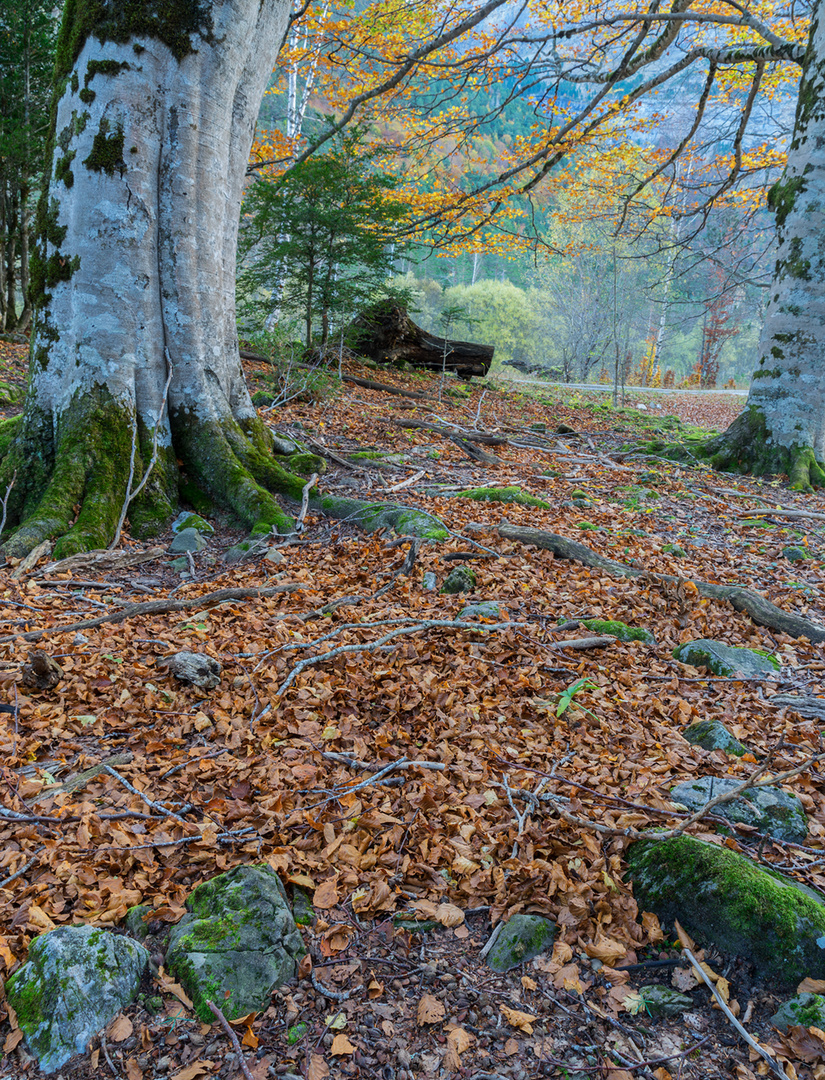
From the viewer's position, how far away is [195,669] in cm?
316

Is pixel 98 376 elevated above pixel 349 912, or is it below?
above

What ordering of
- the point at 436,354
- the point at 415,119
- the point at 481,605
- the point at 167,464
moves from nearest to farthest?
the point at 481,605
the point at 167,464
the point at 415,119
the point at 436,354

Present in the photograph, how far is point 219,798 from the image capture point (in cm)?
246

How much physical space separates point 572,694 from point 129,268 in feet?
15.0

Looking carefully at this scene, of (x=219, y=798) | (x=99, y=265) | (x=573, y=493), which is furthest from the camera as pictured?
(x=573, y=493)

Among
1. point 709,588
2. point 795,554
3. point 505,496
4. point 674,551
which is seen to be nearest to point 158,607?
point 505,496

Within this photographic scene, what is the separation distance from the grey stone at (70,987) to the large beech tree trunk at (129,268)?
3.30 meters

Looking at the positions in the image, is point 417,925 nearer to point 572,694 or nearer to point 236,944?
point 236,944

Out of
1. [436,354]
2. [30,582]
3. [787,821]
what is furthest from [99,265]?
[436,354]

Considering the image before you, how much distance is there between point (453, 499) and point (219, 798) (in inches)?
162

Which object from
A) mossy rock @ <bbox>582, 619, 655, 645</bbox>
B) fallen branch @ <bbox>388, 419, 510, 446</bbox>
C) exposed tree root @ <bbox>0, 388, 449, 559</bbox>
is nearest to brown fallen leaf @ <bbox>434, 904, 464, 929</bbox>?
mossy rock @ <bbox>582, 619, 655, 645</bbox>

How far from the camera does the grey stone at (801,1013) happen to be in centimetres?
160

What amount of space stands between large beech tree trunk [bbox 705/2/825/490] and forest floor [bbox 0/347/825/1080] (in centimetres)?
327

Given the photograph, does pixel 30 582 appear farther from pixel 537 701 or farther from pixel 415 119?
pixel 415 119
